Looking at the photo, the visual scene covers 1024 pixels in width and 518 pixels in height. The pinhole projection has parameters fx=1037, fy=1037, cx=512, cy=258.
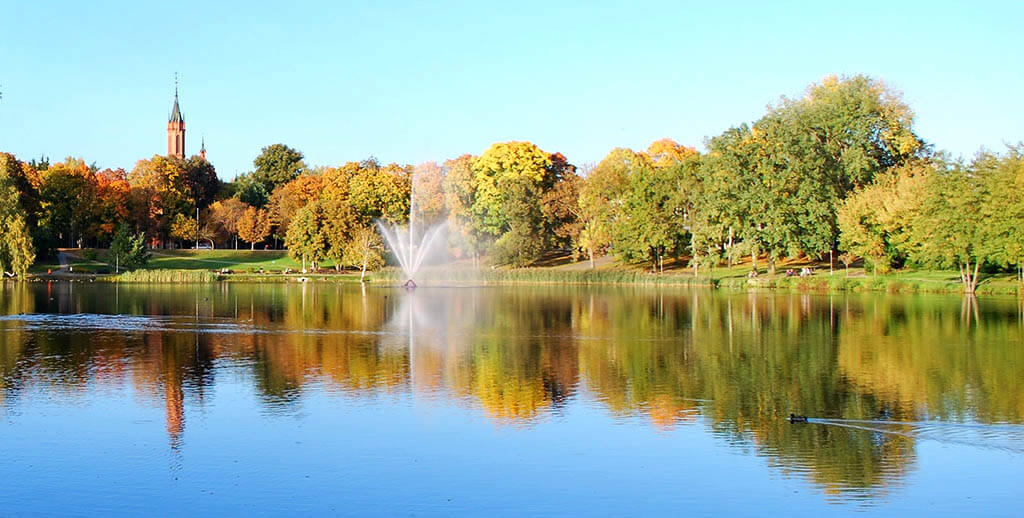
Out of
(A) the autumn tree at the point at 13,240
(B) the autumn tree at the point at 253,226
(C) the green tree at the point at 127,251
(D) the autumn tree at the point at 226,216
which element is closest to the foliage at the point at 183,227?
(D) the autumn tree at the point at 226,216

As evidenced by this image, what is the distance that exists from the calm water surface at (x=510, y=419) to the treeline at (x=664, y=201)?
2691 cm

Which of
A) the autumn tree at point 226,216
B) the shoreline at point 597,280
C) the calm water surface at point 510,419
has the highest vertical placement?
the autumn tree at point 226,216

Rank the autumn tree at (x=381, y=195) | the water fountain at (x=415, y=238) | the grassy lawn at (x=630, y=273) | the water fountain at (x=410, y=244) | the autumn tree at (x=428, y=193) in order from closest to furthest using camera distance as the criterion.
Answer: the grassy lawn at (x=630, y=273), the water fountain at (x=410, y=244), the water fountain at (x=415, y=238), the autumn tree at (x=428, y=193), the autumn tree at (x=381, y=195)

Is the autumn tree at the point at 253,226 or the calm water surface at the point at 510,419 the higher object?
the autumn tree at the point at 253,226

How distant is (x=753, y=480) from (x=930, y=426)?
4828 millimetres

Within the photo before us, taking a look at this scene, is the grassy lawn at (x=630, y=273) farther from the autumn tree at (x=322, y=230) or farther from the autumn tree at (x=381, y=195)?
the autumn tree at (x=381, y=195)

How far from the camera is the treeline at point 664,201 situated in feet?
191

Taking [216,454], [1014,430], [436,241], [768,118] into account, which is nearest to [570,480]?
[216,454]

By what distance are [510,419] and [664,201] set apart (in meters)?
62.0

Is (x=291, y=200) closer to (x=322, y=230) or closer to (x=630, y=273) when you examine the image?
(x=322, y=230)

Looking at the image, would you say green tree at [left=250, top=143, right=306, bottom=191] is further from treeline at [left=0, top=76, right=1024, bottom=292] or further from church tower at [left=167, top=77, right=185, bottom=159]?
church tower at [left=167, top=77, right=185, bottom=159]

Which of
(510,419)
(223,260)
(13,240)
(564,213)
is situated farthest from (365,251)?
Answer: (510,419)

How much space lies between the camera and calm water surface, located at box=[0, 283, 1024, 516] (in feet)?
41.5

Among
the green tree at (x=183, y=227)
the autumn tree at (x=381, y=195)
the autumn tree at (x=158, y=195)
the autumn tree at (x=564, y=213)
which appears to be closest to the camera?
the autumn tree at (x=564, y=213)
